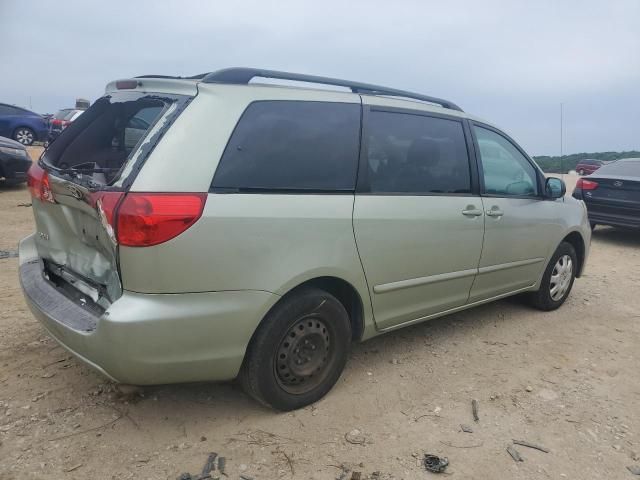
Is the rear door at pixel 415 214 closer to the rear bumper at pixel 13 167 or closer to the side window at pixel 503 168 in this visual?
the side window at pixel 503 168

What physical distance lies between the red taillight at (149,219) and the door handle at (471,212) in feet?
6.60

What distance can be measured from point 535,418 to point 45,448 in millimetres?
2513

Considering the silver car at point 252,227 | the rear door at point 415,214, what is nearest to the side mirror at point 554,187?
the silver car at point 252,227

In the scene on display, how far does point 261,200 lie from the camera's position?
254 cm

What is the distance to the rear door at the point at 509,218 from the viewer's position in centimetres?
387

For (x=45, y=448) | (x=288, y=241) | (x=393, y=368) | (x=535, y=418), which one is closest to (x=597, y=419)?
(x=535, y=418)

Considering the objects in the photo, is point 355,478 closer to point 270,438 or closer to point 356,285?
point 270,438

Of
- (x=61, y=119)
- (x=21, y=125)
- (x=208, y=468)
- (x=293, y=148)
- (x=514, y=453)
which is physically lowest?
(x=514, y=453)

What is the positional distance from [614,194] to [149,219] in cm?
806

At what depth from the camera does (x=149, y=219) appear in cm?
224

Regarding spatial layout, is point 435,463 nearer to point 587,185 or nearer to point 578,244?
point 578,244

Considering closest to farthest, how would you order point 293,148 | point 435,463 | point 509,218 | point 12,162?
point 435,463 → point 293,148 → point 509,218 → point 12,162

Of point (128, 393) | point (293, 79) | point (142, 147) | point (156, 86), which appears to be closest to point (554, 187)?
point (293, 79)

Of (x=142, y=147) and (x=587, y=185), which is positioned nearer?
(x=142, y=147)
